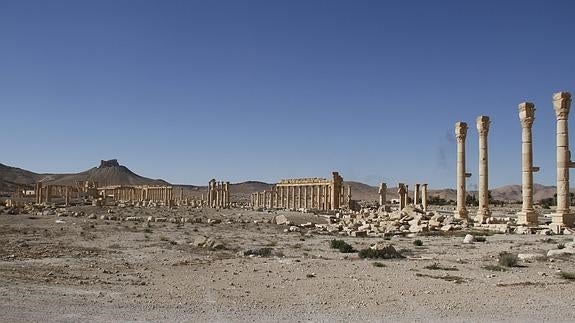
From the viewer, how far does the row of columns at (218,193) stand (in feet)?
260

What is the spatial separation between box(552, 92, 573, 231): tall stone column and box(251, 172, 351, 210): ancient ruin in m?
33.7

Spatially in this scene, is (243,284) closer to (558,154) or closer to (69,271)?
(69,271)

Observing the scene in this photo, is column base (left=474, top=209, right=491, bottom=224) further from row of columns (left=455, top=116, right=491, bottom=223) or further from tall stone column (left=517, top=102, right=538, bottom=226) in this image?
tall stone column (left=517, top=102, right=538, bottom=226)

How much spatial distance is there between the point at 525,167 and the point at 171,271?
71.0ft

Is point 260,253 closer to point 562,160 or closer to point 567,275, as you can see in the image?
point 567,275

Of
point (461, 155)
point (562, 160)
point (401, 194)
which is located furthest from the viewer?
point (401, 194)

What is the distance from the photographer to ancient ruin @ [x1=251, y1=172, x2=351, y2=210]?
Result: 204 ft

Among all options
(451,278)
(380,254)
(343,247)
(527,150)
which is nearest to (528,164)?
(527,150)

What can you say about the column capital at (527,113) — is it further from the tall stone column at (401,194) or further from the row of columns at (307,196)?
the row of columns at (307,196)

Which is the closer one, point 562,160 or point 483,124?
point 562,160

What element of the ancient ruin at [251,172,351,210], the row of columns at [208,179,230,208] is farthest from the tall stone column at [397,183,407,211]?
the row of columns at [208,179,230,208]

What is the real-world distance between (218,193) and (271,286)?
71722 millimetres

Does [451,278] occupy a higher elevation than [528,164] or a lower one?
lower

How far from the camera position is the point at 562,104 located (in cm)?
2698
